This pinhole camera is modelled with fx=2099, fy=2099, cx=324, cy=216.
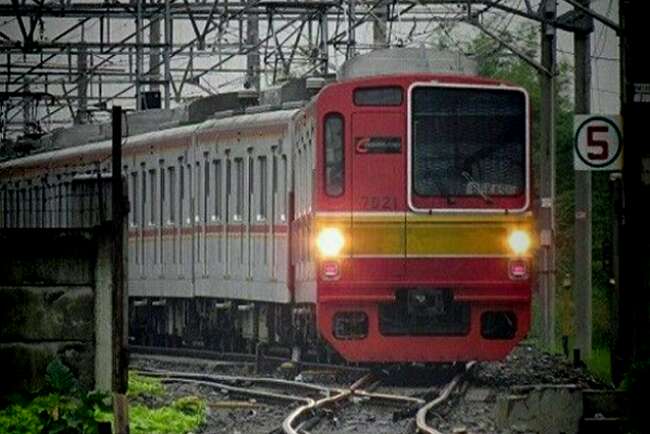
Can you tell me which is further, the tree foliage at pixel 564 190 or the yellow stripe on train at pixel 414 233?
the tree foliage at pixel 564 190

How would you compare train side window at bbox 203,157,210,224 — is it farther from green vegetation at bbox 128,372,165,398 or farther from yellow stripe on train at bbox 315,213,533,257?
yellow stripe on train at bbox 315,213,533,257

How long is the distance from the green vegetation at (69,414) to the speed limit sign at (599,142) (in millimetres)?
3667

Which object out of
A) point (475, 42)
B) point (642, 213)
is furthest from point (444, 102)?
point (475, 42)

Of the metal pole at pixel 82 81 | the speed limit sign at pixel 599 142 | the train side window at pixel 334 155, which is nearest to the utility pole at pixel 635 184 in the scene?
the speed limit sign at pixel 599 142

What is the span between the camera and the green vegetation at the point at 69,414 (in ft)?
43.1

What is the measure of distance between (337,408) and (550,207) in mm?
9428

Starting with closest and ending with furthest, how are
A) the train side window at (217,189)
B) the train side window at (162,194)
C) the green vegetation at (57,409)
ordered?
the green vegetation at (57,409), the train side window at (217,189), the train side window at (162,194)

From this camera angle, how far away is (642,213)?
15.2m

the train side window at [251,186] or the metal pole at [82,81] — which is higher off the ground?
the metal pole at [82,81]

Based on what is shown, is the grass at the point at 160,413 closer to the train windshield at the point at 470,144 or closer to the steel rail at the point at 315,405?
the steel rail at the point at 315,405

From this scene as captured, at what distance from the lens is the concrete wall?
50.0 feet

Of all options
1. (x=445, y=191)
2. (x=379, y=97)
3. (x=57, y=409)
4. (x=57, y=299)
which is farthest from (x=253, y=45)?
(x=57, y=409)

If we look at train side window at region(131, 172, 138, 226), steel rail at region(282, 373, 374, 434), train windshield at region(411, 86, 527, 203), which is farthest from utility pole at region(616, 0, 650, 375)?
train side window at region(131, 172, 138, 226)

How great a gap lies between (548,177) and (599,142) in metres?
10.8
